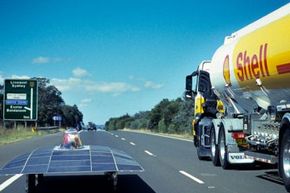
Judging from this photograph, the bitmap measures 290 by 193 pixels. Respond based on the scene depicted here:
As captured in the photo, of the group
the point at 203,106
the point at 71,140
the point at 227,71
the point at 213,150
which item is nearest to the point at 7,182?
the point at 71,140

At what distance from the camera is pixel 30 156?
33.7 ft

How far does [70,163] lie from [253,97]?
5632 mm

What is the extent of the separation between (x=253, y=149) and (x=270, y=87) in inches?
94.9

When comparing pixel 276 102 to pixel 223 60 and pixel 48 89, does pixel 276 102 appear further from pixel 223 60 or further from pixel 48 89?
pixel 48 89

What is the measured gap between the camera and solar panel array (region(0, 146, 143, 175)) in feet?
30.6

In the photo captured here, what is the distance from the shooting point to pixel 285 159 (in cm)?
1050

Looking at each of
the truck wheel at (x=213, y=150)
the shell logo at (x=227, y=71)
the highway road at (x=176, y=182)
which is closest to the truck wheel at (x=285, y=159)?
the highway road at (x=176, y=182)

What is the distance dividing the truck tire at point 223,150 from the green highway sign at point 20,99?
33149 mm

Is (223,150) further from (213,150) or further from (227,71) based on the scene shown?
(227,71)

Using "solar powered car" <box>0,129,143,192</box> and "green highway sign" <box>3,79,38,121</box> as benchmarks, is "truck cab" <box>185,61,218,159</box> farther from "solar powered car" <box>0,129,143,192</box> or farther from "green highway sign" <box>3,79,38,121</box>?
"green highway sign" <box>3,79,38,121</box>

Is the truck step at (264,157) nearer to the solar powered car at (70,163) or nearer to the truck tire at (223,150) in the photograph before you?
the truck tire at (223,150)

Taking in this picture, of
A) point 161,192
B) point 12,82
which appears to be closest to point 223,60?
point 161,192

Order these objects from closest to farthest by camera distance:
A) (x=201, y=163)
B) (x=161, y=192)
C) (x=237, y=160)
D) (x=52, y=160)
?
(x=52, y=160), (x=161, y=192), (x=237, y=160), (x=201, y=163)

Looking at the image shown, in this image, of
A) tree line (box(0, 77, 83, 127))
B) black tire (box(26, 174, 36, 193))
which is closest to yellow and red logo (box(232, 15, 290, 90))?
black tire (box(26, 174, 36, 193))
